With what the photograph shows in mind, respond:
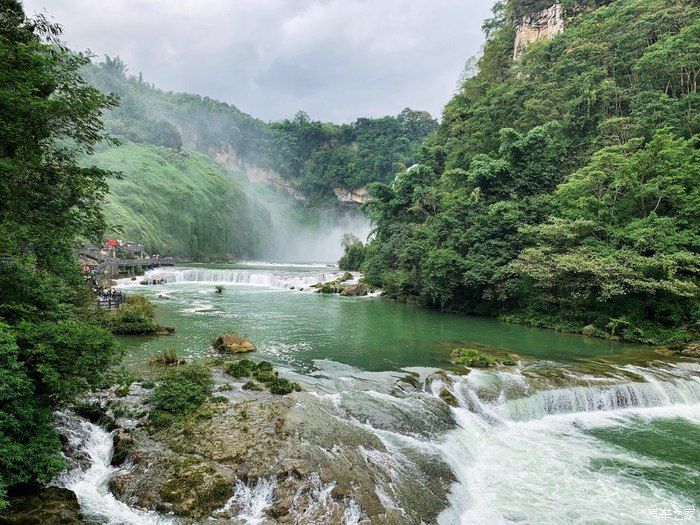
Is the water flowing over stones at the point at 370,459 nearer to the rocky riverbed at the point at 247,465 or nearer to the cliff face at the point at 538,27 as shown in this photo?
the rocky riverbed at the point at 247,465

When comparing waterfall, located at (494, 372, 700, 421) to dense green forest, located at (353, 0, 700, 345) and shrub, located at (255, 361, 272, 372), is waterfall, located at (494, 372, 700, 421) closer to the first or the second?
shrub, located at (255, 361, 272, 372)

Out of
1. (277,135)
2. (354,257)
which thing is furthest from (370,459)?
(277,135)

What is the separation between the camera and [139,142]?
8012cm

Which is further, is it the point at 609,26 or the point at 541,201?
the point at 609,26

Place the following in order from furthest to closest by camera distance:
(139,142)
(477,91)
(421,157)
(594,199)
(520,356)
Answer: (139,142)
(477,91)
(421,157)
(594,199)
(520,356)

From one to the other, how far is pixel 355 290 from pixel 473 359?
20.6 metres

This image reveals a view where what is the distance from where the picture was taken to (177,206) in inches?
2638

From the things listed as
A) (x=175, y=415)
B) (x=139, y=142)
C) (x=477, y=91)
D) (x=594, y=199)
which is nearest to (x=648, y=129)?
(x=594, y=199)

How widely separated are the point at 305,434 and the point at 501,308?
20.4 m

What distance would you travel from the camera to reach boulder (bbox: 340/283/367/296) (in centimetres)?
3366

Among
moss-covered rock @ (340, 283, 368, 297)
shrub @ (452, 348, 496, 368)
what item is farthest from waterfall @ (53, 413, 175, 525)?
moss-covered rock @ (340, 283, 368, 297)

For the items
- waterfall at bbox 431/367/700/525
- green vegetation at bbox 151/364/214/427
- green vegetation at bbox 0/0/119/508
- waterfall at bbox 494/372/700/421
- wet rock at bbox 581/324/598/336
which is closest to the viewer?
green vegetation at bbox 0/0/119/508

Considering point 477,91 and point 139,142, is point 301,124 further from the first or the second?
point 477,91

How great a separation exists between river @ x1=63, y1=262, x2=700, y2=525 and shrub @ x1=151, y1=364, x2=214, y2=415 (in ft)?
3.81
